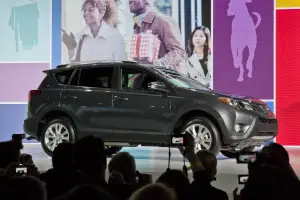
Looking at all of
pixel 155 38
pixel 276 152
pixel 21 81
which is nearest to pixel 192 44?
pixel 155 38

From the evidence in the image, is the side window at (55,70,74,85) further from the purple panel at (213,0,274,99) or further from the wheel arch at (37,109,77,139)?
the purple panel at (213,0,274,99)

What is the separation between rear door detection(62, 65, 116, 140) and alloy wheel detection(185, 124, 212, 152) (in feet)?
4.55

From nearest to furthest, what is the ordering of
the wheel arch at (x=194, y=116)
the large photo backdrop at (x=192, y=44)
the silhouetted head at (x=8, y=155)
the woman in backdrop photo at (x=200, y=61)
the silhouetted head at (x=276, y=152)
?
the silhouetted head at (x=276, y=152) < the silhouetted head at (x=8, y=155) < the wheel arch at (x=194, y=116) < the large photo backdrop at (x=192, y=44) < the woman in backdrop photo at (x=200, y=61)

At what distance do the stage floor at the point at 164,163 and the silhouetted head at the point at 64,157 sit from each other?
8.40 feet

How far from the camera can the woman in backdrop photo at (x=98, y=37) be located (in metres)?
13.1

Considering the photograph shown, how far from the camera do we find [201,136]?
29.3ft

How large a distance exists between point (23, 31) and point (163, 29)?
335cm

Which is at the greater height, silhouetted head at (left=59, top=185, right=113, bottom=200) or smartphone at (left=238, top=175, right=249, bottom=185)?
silhouetted head at (left=59, top=185, right=113, bottom=200)

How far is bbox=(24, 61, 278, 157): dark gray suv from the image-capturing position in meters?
8.93

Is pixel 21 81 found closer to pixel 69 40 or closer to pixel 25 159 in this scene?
pixel 69 40

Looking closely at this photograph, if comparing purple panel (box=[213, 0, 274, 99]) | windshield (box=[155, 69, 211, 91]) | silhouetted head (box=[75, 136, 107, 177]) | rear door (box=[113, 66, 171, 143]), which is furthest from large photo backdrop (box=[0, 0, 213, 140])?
silhouetted head (box=[75, 136, 107, 177])

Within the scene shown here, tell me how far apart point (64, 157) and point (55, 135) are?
5.79 m

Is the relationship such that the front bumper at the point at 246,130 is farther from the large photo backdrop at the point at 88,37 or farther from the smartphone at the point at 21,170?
the smartphone at the point at 21,170

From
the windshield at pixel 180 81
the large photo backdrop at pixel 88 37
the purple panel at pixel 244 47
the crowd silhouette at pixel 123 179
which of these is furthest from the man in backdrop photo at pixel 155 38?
the crowd silhouette at pixel 123 179
